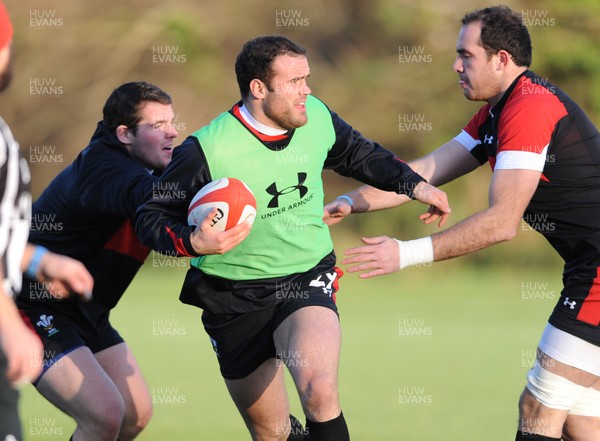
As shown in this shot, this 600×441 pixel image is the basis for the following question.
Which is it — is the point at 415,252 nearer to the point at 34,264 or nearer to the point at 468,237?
the point at 468,237

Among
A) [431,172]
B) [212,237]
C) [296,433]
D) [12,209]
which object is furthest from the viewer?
[431,172]

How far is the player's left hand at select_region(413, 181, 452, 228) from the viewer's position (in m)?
5.20

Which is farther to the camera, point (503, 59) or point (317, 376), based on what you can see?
point (503, 59)

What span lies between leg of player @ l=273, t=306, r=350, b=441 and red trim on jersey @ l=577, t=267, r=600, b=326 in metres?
1.18

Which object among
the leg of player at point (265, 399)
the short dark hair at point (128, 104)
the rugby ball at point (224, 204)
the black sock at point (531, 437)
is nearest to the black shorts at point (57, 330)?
the leg of player at point (265, 399)

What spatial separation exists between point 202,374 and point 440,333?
3.93 meters

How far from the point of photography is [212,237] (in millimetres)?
4605

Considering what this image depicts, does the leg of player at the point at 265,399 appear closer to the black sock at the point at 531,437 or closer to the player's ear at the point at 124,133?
the black sock at the point at 531,437

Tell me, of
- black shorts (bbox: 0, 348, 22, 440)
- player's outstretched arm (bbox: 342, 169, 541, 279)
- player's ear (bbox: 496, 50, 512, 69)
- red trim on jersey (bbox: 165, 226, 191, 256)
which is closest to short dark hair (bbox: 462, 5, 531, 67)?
player's ear (bbox: 496, 50, 512, 69)

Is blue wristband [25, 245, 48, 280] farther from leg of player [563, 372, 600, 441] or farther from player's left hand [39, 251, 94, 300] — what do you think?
leg of player [563, 372, 600, 441]

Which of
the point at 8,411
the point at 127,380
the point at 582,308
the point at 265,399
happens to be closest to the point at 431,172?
the point at 582,308

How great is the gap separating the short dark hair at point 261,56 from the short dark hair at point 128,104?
640 millimetres

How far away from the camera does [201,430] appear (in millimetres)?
7371

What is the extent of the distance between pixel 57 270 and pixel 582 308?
2.56 metres
